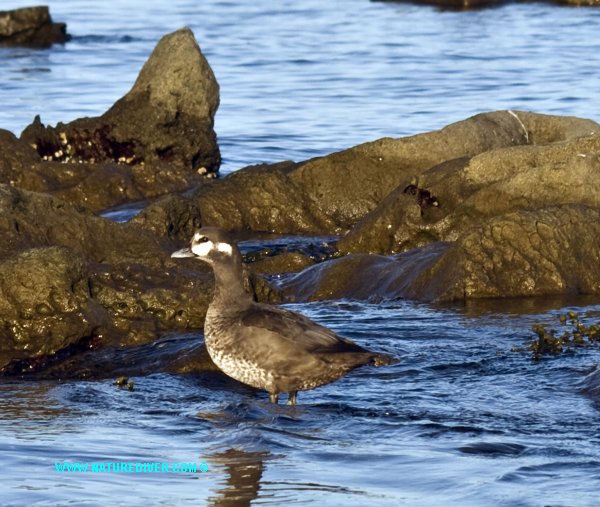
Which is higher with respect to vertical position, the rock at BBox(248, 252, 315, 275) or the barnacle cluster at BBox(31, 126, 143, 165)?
the barnacle cluster at BBox(31, 126, 143, 165)

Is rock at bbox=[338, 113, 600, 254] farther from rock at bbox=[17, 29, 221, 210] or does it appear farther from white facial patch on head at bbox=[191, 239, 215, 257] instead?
white facial patch on head at bbox=[191, 239, 215, 257]

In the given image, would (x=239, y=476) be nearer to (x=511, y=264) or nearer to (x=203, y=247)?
(x=203, y=247)

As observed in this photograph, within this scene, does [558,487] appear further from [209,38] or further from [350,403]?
[209,38]

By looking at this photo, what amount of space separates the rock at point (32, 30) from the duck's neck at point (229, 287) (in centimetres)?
2921

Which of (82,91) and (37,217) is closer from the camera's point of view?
(37,217)

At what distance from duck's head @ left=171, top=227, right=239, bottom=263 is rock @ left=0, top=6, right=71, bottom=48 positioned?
29134 mm

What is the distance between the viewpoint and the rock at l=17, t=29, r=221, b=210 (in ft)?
59.0

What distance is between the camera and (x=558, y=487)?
25.2 ft

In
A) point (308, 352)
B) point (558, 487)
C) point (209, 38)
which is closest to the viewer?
point (558, 487)

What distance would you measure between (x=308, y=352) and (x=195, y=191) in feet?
26.3

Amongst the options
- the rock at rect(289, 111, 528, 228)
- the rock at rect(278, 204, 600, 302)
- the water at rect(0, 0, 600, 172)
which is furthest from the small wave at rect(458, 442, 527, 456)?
the water at rect(0, 0, 600, 172)

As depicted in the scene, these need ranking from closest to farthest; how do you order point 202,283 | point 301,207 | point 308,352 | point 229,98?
point 308,352, point 202,283, point 301,207, point 229,98

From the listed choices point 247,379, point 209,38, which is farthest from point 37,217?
point 209,38

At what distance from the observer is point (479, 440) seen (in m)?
8.68
